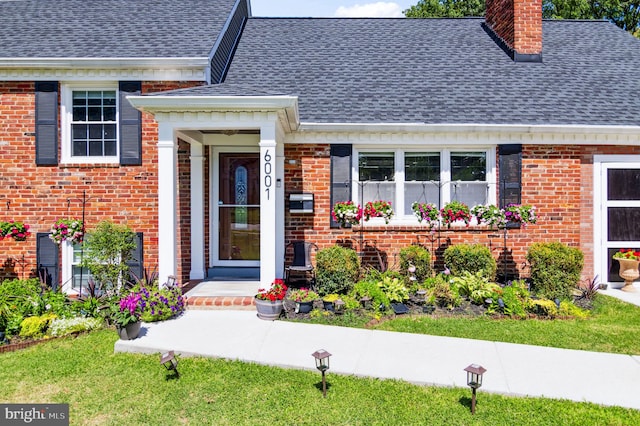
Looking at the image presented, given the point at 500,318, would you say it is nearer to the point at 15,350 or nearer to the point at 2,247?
the point at 15,350

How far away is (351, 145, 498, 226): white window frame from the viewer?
8023 mm

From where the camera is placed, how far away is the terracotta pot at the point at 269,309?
5840mm

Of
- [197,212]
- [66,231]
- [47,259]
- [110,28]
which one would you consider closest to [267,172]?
[197,212]

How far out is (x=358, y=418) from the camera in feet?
11.3

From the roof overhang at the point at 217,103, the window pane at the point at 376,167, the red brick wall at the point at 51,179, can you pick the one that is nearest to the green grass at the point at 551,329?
the window pane at the point at 376,167

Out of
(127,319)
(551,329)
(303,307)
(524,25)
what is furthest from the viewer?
(524,25)

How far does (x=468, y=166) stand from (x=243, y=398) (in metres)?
6.14

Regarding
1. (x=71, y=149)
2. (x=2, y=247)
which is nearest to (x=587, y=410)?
(x=71, y=149)

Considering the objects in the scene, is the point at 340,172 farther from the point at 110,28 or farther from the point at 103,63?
the point at 110,28

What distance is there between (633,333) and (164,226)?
256 inches

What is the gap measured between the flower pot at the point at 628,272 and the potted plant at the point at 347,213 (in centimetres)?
499

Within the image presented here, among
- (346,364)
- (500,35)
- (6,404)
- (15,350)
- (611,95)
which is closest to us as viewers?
(6,404)

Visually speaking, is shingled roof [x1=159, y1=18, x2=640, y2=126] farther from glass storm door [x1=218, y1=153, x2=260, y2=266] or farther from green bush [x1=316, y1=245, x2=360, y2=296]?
green bush [x1=316, y1=245, x2=360, y2=296]

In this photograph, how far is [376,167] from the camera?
8.15 meters
